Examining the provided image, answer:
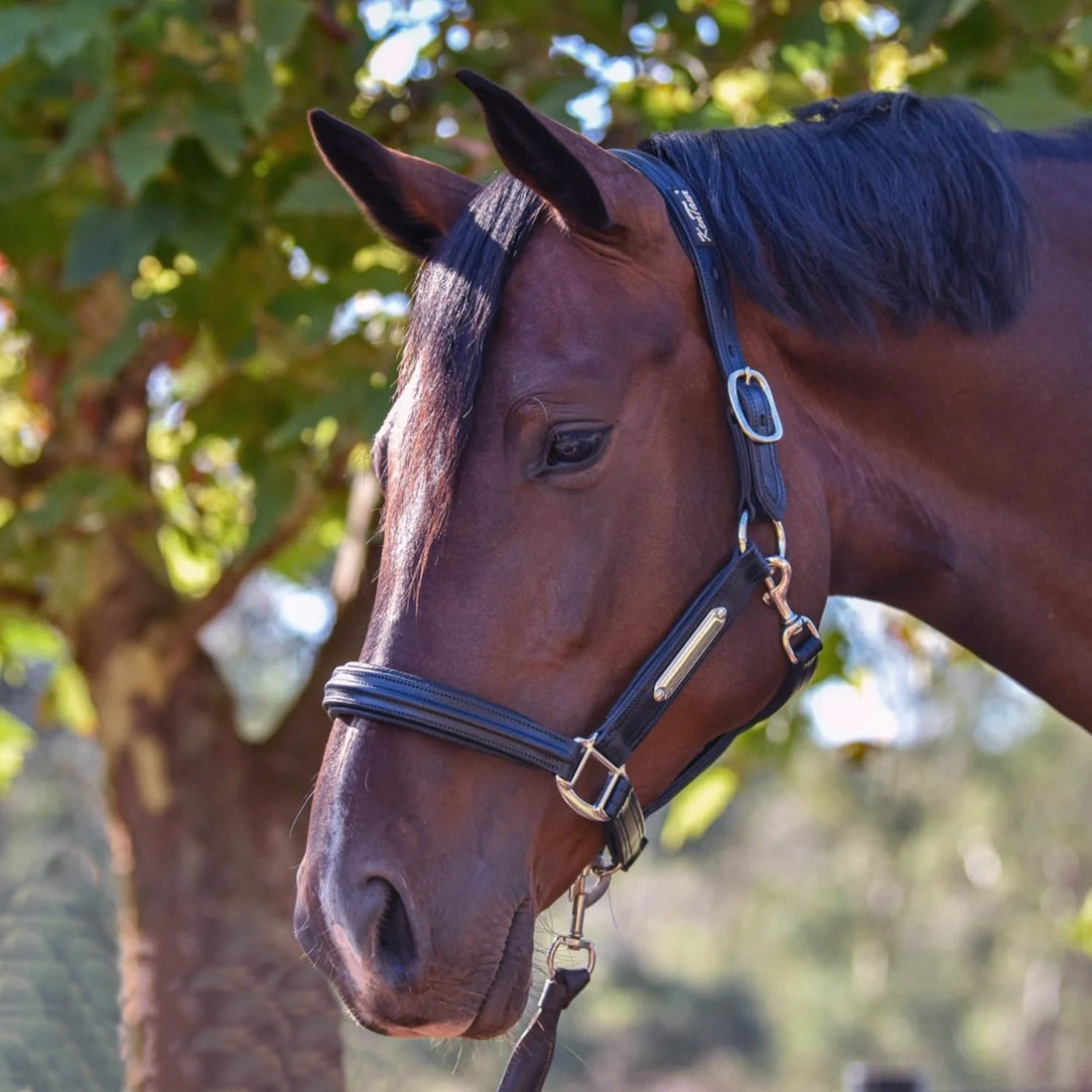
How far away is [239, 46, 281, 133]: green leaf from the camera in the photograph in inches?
103

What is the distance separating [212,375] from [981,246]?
106 inches

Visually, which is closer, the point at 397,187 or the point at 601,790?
the point at 601,790

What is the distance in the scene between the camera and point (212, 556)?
183 inches

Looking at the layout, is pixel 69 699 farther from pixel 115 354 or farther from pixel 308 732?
pixel 115 354

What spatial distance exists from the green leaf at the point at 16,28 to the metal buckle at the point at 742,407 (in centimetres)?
144

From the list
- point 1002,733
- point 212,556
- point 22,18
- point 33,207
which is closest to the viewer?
point 22,18

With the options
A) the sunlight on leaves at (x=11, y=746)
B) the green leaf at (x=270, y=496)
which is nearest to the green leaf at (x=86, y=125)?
the green leaf at (x=270, y=496)

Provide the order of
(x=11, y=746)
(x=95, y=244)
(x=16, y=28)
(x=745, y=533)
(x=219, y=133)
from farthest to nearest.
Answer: (x=11, y=746), (x=95, y=244), (x=219, y=133), (x=16, y=28), (x=745, y=533)

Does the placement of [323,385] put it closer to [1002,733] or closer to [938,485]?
[938,485]

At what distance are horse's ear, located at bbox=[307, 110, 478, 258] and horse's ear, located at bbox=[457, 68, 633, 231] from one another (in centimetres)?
30

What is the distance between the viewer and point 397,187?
2.12 m

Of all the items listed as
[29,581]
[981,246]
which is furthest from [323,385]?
[981,246]

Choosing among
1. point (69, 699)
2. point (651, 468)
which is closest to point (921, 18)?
point (651, 468)

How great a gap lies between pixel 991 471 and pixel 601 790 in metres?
0.80
